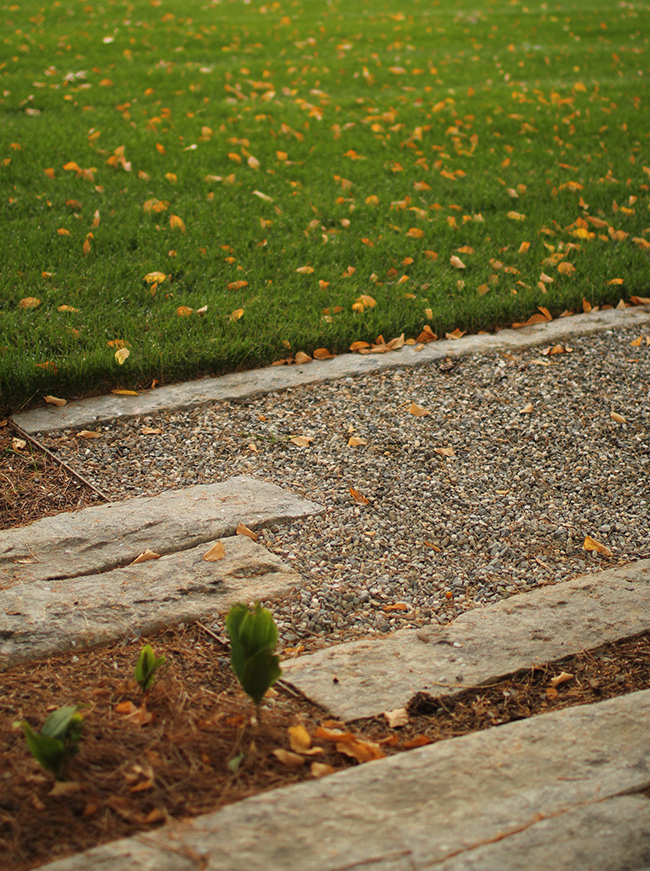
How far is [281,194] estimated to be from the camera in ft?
19.0

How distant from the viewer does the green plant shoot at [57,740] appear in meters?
1.54

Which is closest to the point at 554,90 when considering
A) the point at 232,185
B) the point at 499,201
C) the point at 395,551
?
the point at 499,201

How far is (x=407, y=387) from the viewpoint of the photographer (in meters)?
3.88

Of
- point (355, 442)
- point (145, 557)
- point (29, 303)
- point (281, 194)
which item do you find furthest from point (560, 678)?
point (281, 194)

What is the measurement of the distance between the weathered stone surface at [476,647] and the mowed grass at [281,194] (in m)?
1.98

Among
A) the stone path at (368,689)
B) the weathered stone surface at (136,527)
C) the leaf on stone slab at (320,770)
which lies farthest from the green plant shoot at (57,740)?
the weathered stone surface at (136,527)

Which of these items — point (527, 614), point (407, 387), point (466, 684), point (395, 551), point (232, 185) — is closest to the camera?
point (466, 684)

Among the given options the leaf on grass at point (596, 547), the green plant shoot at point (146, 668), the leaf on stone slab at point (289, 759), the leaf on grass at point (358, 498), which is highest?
the green plant shoot at point (146, 668)

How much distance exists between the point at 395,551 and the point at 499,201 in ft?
13.0

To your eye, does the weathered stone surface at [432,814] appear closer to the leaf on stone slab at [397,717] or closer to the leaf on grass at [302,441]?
the leaf on stone slab at [397,717]

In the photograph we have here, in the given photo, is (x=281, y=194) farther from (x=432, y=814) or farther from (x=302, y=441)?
(x=432, y=814)

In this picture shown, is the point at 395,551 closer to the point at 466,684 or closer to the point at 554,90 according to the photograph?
the point at 466,684

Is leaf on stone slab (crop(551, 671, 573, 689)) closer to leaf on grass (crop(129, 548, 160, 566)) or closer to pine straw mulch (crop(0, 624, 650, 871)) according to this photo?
pine straw mulch (crop(0, 624, 650, 871))

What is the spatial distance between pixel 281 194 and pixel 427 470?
3.24m
